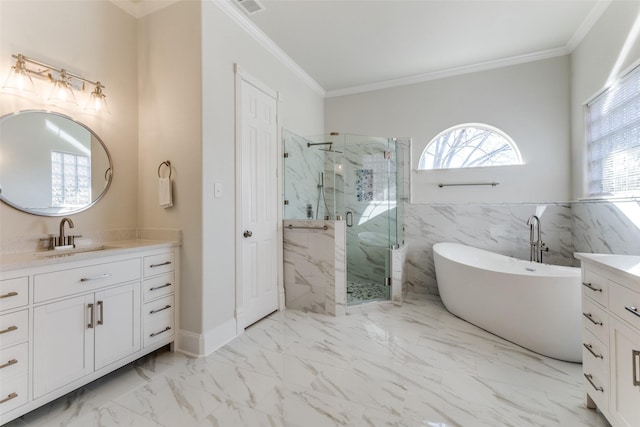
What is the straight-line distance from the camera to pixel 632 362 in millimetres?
1178

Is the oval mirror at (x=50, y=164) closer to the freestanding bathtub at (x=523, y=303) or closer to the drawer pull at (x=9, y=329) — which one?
the drawer pull at (x=9, y=329)

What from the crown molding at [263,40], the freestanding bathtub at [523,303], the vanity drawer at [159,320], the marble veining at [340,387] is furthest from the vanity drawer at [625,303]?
the crown molding at [263,40]

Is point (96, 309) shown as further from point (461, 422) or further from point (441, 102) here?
point (441, 102)

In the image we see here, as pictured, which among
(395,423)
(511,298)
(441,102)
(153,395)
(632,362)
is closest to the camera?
(632,362)

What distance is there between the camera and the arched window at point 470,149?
11.5 ft

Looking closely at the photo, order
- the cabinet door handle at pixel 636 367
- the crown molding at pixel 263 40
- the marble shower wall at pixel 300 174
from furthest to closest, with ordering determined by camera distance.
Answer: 1. the marble shower wall at pixel 300 174
2. the crown molding at pixel 263 40
3. the cabinet door handle at pixel 636 367

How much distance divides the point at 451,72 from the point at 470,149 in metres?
1.04

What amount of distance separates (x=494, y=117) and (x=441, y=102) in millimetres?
675

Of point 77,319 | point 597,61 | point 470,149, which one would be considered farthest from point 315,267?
point 597,61

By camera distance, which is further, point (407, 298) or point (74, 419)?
point (407, 298)

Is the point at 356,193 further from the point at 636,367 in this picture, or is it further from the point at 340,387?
the point at 636,367

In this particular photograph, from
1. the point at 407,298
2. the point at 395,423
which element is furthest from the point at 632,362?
the point at 407,298

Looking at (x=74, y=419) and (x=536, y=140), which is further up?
(x=536, y=140)

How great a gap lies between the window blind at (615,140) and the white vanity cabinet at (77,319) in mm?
3854
